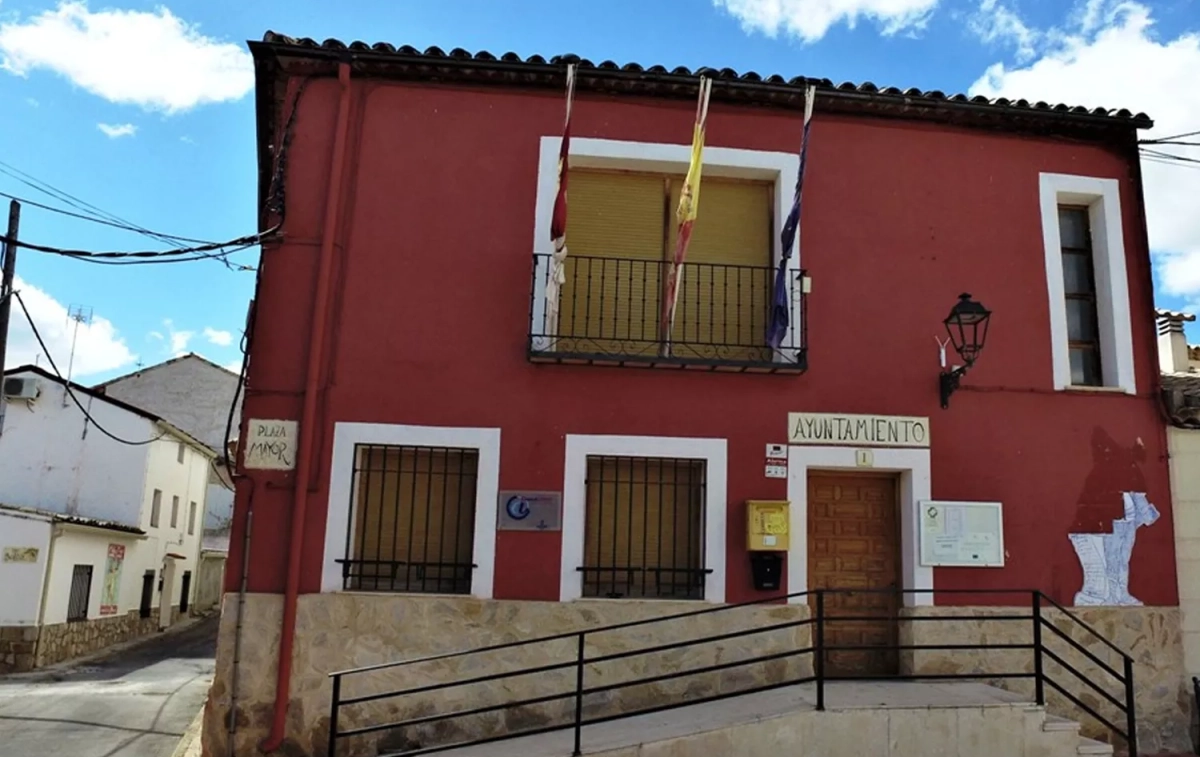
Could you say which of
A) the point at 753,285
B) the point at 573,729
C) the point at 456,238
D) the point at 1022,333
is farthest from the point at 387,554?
the point at 1022,333

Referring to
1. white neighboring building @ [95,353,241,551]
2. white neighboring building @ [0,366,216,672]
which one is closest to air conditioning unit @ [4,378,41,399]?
white neighboring building @ [0,366,216,672]

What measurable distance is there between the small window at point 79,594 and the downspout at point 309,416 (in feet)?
45.6

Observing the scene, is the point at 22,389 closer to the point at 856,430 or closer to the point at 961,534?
the point at 856,430

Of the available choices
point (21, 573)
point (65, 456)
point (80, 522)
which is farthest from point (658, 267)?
point (65, 456)

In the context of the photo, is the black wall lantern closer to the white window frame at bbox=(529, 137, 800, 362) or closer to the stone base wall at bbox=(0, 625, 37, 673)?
the white window frame at bbox=(529, 137, 800, 362)

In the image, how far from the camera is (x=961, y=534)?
8.20 metres

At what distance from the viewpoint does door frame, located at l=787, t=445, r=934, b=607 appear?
8.05m

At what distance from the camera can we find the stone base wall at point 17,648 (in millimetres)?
16672

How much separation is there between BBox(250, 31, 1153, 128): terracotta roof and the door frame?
3.30 meters

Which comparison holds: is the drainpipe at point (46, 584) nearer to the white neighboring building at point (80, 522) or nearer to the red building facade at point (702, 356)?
the white neighboring building at point (80, 522)

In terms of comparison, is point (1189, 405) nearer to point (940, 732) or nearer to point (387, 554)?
point (940, 732)

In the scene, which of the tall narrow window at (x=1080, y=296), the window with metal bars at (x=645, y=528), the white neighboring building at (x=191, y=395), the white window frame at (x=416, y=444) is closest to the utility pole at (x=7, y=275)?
the white window frame at (x=416, y=444)

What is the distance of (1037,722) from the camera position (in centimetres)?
661

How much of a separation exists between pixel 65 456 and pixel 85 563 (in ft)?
10.1
